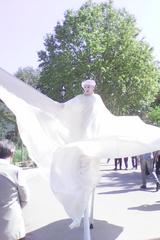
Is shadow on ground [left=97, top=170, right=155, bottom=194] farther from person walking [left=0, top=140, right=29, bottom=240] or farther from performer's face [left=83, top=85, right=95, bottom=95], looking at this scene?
person walking [left=0, top=140, right=29, bottom=240]

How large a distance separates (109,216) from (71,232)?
5.52ft

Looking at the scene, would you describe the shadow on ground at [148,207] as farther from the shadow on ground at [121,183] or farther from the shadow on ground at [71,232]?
the shadow on ground at [121,183]

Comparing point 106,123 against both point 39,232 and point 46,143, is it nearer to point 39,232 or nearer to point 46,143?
point 46,143

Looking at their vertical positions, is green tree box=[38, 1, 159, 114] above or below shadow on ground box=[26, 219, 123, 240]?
above

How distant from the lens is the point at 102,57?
38.4m

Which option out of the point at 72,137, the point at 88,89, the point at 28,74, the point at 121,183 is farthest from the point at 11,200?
the point at 28,74

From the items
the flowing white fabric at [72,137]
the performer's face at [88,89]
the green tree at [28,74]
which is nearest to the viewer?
the flowing white fabric at [72,137]

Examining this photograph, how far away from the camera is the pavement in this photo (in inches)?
326

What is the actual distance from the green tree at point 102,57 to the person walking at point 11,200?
31.9m

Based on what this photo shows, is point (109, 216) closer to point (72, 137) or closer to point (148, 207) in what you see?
point (148, 207)

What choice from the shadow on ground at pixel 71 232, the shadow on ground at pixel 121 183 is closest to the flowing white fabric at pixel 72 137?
the shadow on ground at pixel 71 232

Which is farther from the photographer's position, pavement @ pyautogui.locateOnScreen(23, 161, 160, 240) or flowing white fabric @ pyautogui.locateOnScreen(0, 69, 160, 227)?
pavement @ pyautogui.locateOnScreen(23, 161, 160, 240)

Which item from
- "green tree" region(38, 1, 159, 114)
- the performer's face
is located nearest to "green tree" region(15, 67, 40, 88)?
"green tree" region(38, 1, 159, 114)

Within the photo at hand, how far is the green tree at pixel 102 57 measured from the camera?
123ft
